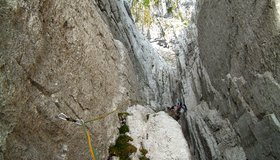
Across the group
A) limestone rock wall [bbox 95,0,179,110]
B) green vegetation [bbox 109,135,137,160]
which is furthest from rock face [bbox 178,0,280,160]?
green vegetation [bbox 109,135,137,160]

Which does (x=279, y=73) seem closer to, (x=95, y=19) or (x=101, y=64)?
(x=101, y=64)

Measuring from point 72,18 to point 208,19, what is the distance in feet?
37.8

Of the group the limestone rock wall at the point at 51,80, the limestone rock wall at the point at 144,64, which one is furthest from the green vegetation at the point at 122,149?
the limestone rock wall at the point at 144,64

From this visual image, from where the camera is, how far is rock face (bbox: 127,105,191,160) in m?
12.8

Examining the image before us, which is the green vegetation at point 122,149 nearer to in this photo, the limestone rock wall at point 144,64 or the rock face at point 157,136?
the rock face at point 157,136

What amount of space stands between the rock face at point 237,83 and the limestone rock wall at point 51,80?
7.08m

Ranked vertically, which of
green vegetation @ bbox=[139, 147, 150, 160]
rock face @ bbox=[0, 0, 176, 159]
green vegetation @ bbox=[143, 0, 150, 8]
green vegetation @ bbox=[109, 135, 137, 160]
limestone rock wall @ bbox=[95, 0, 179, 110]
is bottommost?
green vegetation @ bbox=[139, 147, 150, 160]

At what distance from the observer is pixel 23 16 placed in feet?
27.2

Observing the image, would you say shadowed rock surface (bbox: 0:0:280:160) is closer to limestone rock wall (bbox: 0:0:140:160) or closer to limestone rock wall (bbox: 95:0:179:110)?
limestone rock wall (bbox: 0:0:140:160)

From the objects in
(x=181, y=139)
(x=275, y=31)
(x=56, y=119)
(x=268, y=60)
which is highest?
(x=275, y=31)

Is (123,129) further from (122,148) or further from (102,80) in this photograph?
(102,80)

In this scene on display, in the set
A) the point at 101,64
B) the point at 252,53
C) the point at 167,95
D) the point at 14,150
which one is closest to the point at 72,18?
the point at 101,64

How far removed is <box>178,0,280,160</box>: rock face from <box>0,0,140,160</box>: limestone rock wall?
7078 millimetres

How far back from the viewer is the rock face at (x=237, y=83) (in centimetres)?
1209
